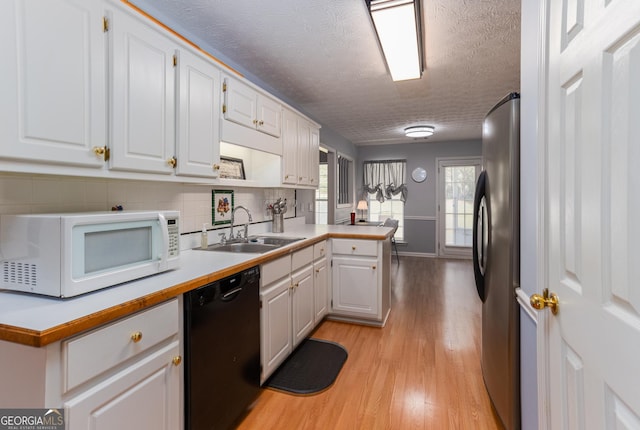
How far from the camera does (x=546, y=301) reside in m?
1.06

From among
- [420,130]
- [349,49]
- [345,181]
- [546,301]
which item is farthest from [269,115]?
[345,181]

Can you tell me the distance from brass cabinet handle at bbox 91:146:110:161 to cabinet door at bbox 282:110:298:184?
1.61 metres

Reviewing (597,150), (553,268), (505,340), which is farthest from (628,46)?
(505,340)

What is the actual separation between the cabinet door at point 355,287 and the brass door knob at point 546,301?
186 centimetres

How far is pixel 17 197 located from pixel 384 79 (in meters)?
2.83

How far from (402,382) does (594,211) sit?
1.79 metres

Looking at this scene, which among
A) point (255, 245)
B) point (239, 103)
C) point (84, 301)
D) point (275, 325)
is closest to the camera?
point (84, 301)

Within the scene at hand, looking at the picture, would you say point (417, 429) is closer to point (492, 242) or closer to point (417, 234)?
point (492, 242)

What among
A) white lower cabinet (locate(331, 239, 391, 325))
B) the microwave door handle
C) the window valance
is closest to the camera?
the microwave door handle

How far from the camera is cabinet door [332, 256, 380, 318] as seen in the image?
2961 mm

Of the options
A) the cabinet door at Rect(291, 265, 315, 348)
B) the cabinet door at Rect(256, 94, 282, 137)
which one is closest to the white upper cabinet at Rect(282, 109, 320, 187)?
the cabinet door at Rect(256, 94, 282, 137)

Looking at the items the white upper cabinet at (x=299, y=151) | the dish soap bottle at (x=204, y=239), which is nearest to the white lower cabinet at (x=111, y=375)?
the dish soap bottle at (x=204, y=239)

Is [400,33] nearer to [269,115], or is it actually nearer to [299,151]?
[269,115]

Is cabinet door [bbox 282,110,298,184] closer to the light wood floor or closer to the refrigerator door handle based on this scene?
the light wood floor
